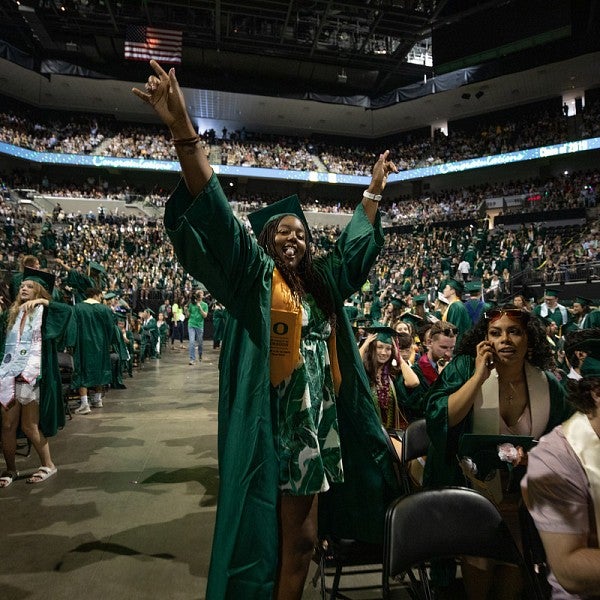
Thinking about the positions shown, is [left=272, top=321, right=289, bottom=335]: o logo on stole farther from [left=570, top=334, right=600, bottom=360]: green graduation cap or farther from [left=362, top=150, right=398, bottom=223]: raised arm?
[left=570, top=334, right=600, bottom=360]: green graduation cap

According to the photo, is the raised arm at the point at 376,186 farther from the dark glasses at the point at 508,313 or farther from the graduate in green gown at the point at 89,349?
the graduate in green gown at the point at 89,349

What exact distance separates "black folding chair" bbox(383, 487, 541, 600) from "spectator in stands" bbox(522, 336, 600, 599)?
33 centimetres

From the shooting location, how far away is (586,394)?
1478mm

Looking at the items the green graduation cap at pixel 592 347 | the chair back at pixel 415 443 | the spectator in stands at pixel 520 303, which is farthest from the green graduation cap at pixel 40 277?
the green graduation cap at pixel 592 347

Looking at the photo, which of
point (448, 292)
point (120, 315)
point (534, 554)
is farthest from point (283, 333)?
point (120, 315)

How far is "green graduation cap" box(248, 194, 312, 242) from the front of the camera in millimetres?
2037

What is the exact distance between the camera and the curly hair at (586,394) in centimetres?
146

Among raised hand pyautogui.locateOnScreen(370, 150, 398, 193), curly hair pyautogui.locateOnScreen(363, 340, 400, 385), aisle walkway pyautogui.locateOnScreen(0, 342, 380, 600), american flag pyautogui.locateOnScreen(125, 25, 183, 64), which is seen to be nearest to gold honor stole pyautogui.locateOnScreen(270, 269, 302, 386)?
raised hand pyautogui.locateOnScreen(370, 150, 398, 193)

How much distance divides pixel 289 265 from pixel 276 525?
0.95m

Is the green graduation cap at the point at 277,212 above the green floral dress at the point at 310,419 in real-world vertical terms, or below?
above

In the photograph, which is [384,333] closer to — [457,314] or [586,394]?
[586,394]

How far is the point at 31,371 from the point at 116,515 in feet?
4.53

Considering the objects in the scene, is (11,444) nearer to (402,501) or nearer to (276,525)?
(276,525)

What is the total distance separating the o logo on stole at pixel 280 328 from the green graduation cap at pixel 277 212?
1.52 feet
